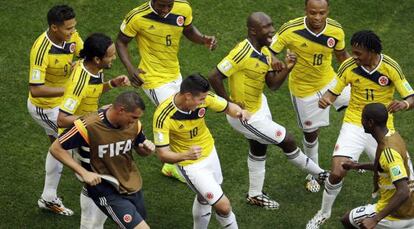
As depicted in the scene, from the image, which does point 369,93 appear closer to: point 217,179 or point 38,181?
point 217,179

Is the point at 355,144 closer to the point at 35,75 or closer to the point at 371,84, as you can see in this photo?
the point at 371,84

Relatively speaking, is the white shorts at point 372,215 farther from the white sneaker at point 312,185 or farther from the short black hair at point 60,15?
the short black hair at point 60,15

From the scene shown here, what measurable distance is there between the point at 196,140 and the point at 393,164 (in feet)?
7.74

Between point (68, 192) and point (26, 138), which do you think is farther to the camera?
point (26, 138)

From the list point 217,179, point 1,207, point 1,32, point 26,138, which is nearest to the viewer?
point 217,179

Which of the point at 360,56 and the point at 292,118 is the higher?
the point at 360,56

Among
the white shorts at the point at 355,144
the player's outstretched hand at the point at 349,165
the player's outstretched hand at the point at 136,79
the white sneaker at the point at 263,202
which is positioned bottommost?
the white sneaker at the point at 263,202

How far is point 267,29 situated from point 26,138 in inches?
166

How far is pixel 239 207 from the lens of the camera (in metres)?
11.3

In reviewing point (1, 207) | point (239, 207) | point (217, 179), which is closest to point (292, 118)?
point (239, 207)

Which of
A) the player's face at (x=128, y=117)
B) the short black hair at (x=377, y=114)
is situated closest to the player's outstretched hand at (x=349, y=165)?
the short black hair at (x=377, y=114)

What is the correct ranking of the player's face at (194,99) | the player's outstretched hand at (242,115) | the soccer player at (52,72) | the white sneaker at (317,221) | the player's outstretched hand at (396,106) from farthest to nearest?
the white sneaker at (317,221) → the soccer player at (52,72) → the player's outstretched hand at (396,106) → the player's outstretched hand at (242,115) → the player's face at (194,99)

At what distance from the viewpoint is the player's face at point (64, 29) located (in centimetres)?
1030

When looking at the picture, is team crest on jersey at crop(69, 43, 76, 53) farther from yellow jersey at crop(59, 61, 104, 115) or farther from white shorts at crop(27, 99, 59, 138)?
white shorts at crop(27, 99, 59, 138)
